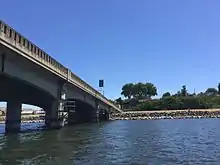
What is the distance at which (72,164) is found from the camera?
2217 centimetres

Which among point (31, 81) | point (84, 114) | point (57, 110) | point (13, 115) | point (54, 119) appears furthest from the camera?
point (84, 114)

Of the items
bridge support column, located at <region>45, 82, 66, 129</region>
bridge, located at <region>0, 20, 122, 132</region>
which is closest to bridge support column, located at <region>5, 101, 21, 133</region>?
bridge, located at <region>0, 20, 122, 132</region>

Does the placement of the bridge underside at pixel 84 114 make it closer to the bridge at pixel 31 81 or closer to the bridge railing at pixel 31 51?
the bridge at pixel 31 81

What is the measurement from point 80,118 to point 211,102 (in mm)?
95066

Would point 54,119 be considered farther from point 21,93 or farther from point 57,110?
point 21,93

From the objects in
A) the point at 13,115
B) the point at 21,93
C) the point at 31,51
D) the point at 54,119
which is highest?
the point at 31,51

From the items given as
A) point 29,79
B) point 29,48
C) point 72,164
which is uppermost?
point 29,48

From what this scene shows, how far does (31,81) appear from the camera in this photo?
A: 1903 inches

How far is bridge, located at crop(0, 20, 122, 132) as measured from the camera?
38938 mm

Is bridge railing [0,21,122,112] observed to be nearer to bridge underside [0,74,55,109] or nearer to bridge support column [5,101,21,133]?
bridge underside [0,74,55,109]

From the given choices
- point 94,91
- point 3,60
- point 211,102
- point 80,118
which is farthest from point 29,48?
point 211,102

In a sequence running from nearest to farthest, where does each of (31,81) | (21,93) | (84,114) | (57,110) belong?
(31,81), (21,93), (57,110), (84,114)

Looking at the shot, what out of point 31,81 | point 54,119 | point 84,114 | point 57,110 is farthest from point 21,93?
point 84,114

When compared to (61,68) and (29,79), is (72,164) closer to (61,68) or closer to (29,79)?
(29,79)
